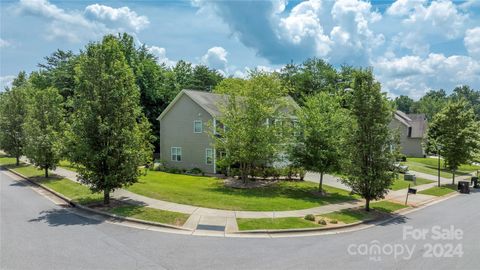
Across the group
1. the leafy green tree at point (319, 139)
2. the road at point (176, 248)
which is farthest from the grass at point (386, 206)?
the road at point (176, 248)

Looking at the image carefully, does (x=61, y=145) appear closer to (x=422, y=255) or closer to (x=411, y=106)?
(x=422, y=255)

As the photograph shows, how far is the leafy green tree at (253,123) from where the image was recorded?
2405cm

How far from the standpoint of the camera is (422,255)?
1064cm

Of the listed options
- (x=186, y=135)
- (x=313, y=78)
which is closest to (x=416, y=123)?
(x=313, y=78)

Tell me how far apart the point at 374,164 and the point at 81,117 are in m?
15.0

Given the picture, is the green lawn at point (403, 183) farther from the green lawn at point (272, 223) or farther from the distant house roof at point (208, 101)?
the green lawn at point (272, 223)

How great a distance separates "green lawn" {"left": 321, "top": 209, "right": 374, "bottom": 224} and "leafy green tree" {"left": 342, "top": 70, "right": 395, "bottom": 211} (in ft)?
3.13

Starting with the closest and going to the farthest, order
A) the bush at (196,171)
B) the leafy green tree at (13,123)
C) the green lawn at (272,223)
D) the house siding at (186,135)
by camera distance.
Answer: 1. the green lawn at (272,223)
2. the leafy green tree at (13,123)
3. the bush at (196,171)
4. the house siding at (186,135)

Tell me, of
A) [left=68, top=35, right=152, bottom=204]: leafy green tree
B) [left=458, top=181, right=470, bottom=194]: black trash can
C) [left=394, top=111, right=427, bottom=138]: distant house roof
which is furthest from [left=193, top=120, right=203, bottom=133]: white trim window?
[left=394, top=111, right=427, bottom=138]: distant house roof

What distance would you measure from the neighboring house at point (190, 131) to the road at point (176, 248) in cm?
1732

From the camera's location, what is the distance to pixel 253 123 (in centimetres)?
2456

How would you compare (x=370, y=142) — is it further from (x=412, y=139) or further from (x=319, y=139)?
(x=412, y=139)

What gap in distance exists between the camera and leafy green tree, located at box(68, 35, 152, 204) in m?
15.0

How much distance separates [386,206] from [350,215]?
473 cm
